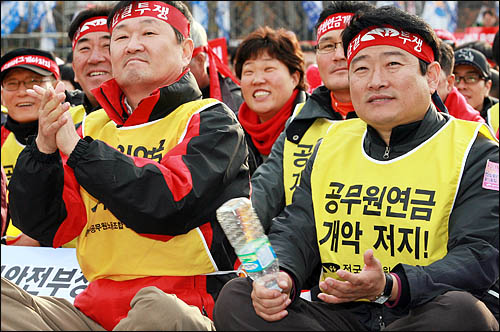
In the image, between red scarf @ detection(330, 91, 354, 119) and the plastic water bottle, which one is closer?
the plastic water bottle

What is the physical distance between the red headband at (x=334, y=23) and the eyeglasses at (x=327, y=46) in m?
0.08

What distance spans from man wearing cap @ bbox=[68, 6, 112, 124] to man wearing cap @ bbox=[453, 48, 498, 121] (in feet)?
10.5

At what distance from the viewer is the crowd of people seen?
2.56m

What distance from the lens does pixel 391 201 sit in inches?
114

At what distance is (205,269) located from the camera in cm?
307

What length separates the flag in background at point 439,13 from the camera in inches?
569

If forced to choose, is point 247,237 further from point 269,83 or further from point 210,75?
point 210,75

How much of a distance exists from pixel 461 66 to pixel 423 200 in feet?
Answer: 12.6

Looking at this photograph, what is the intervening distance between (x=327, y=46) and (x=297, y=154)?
2.86ft

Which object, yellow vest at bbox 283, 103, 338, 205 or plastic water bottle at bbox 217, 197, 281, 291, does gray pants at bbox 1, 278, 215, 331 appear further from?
yellow vest at bbox 283, 103, 338, 205

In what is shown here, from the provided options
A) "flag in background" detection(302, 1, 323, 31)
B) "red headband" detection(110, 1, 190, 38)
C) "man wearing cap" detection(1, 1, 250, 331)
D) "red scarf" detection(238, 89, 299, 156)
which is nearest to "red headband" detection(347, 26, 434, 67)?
"man wearing cap" detection(1, 1, 250, 331)

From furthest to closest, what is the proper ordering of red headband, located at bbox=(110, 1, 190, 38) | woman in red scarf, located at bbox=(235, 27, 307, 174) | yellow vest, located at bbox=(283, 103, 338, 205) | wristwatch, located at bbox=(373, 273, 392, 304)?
woman in red scarf, located at bbox=(235, 27, 307, 174) → yellow vest, located at bbox=(283, 103, 338, 205) → red headband, located at bbox=(110, 1, 190, 38) → wristwatch, located at bbox=(373, 273, 392, 304)

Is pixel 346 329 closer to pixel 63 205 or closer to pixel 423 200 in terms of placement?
pixel 423 200

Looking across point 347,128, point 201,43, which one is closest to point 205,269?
point 347,128
